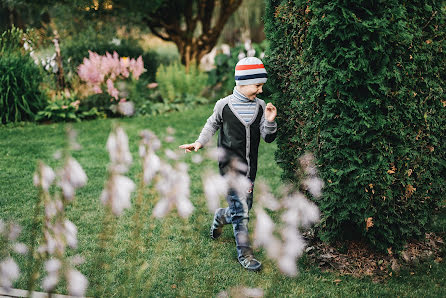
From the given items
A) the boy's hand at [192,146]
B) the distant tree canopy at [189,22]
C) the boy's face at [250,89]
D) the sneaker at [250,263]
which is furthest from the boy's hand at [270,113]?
the distant tree canopy at [189,22]

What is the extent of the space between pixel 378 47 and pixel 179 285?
2173 millimetres

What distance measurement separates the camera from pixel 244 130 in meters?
3.62

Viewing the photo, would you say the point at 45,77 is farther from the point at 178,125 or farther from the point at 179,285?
the point at 179,285

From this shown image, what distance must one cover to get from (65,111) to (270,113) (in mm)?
6844

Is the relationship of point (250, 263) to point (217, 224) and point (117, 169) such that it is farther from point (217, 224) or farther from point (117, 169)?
point (117, 169)

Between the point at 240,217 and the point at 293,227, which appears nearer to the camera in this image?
the point at 240,217

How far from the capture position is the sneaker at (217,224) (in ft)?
13.1

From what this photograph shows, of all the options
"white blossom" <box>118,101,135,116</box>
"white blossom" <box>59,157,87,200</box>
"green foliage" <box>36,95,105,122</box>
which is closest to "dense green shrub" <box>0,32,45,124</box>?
"green foliage" <box>36,95,105,122</box>

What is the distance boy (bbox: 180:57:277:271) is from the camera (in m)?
3.57

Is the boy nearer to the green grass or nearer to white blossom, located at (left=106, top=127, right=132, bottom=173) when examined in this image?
the green grass

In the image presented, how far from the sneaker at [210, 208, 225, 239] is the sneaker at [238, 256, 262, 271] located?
47 centimetres

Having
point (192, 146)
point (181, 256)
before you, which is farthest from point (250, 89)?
point (181, 256)

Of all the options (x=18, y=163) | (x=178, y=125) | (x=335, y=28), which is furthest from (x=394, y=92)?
(x=178, y=125)

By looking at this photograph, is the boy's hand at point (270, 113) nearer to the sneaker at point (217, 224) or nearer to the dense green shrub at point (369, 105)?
the dense green shrub at point (369, 105)
